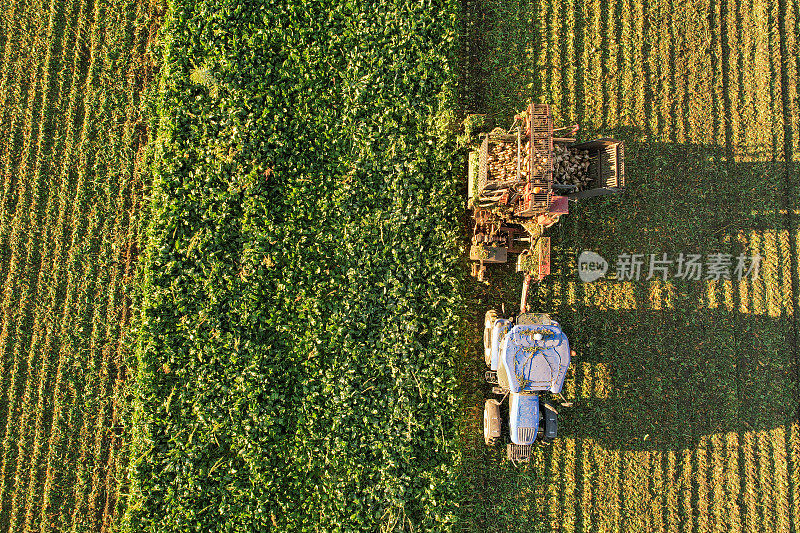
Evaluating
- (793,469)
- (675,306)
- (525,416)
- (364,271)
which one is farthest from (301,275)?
(793,469)

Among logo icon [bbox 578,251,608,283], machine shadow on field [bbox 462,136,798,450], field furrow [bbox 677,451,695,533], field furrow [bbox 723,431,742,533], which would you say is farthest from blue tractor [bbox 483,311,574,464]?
field furrow [bbox 723,431,742,533]

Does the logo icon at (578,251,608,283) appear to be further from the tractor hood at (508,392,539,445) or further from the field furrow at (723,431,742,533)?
the field furrow at (723,431,742,533)

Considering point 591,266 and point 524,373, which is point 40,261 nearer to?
point 524,373

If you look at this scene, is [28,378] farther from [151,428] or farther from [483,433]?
[483,433]

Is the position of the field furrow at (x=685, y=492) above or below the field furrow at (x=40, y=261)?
below

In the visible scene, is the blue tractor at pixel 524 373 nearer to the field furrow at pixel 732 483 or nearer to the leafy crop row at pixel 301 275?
the leafy crop row at pixel 301 275

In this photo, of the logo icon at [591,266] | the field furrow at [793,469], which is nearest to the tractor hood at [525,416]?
the logo icon at [591,266]
